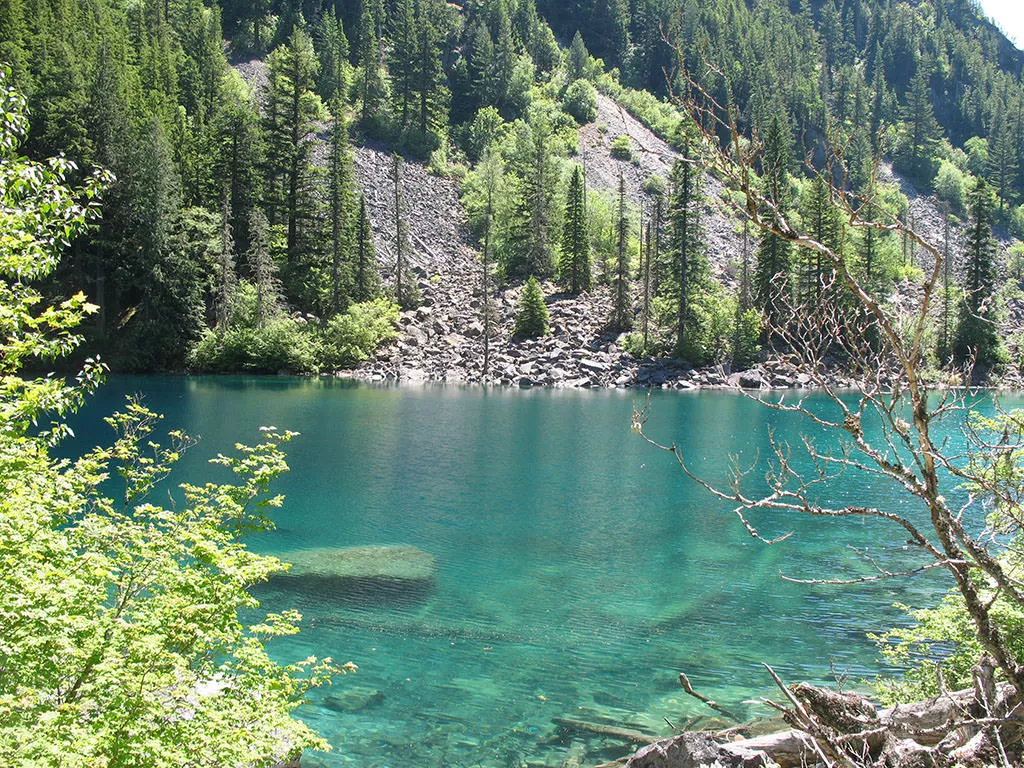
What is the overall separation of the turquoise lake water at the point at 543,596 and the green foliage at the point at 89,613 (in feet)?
10.4

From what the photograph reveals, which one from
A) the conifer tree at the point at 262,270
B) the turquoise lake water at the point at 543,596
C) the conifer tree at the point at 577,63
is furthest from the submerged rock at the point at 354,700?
the conifer tree at the point at 577,63

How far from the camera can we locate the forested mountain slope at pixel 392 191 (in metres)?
56.0

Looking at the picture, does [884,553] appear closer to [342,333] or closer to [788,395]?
[788,395]

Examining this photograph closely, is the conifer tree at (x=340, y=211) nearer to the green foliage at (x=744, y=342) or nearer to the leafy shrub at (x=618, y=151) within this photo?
the green foliage at (x=744, y=342)

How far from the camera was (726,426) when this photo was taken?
37.4m

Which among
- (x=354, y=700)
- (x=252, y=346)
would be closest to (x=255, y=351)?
(x=252, y=346)

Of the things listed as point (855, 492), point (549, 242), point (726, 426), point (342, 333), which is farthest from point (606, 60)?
point (855, 492)

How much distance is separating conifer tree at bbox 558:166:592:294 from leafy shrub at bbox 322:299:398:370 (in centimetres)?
1859

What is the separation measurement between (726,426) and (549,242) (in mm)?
41931

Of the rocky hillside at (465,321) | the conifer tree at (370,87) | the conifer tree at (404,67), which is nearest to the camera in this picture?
the rocky hillside at (465,321)

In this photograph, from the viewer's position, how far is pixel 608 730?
9.53m

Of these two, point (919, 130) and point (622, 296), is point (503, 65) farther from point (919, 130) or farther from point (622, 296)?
point (919, 130)

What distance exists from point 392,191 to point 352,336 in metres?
27.6

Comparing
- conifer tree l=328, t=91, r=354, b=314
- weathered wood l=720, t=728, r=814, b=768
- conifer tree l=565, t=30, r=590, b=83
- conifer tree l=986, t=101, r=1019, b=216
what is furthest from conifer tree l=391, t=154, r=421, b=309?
conifer tree l=986, t=101, r=1019, b=216
